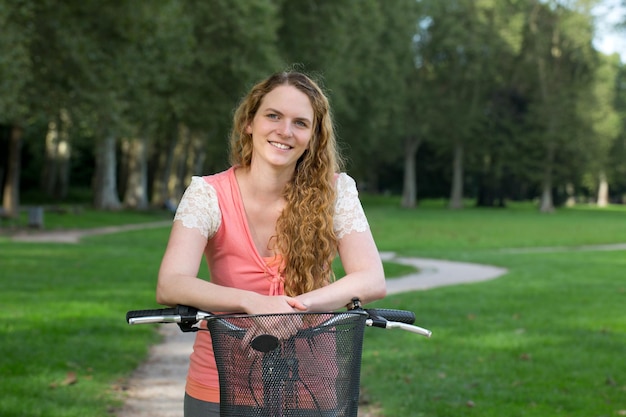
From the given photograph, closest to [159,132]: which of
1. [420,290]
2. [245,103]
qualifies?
[420,290]

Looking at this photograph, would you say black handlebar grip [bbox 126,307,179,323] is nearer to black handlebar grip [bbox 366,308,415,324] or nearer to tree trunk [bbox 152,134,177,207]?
black handlebar grip [bbox 366,308,415,324]

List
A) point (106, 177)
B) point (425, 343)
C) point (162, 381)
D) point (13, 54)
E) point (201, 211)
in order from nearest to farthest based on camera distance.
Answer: point (201, 211), point (162, 381), point (425, 343), point (13, 54), point (106, 177)

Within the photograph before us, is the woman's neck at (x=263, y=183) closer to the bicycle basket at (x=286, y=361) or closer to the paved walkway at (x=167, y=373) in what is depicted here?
the bicycle basket at (x=286, y=361)

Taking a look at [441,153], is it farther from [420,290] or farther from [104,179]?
[420,290]

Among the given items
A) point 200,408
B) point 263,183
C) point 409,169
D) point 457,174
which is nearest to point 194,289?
point 200,408

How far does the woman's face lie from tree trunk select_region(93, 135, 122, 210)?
3862cm

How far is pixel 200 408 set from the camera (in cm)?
283

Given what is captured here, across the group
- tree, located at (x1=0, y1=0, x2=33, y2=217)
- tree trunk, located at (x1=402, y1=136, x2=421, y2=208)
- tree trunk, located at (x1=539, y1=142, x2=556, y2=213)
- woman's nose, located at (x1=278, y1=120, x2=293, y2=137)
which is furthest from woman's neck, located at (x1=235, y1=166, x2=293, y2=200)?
tree trunk, located at (x1=539, y1=142, x2=556, y2=213)

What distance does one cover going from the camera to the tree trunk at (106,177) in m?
41.2

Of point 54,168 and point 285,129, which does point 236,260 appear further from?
point 54,168

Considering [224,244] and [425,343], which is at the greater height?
[224,244]

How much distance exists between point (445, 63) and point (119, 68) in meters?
37.2

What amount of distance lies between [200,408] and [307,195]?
2.37 ft

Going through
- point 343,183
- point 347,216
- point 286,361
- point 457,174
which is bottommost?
point 286,361
